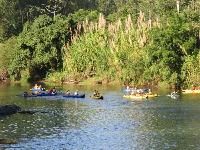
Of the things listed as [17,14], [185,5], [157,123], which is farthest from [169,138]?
[17,14]

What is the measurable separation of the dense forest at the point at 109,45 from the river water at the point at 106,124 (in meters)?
13.4

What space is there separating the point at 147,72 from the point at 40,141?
43594 millimetres

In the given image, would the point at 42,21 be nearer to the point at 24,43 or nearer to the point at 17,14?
the point at 24,43

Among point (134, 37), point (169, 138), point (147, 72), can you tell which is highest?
point (134, 37)

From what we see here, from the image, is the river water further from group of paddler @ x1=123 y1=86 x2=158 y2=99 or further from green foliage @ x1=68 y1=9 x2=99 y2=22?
green foliage @ x1=68 y1=9 x2=99 y2=22

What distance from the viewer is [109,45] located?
97875 mm

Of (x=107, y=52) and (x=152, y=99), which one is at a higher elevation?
(x=107, y=52)

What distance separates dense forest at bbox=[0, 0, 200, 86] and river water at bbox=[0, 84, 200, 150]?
43.9 ft

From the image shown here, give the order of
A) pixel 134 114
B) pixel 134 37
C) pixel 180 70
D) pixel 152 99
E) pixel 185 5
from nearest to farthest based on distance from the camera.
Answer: pixel 134 114 → pixel 152 99 → pixel 180 70 → pixel 134 37 → pixel 185 5

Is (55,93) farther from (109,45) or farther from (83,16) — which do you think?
(83,16)

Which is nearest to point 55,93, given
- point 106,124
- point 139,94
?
point 139,94

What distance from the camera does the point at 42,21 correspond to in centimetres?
10631

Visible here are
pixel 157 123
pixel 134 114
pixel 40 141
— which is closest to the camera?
pixel 40 141

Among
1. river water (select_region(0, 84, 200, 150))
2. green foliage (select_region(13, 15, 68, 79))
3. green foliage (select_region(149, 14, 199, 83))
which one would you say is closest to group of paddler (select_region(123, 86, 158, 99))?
river water (select_region(0, 84, 200, 150))
